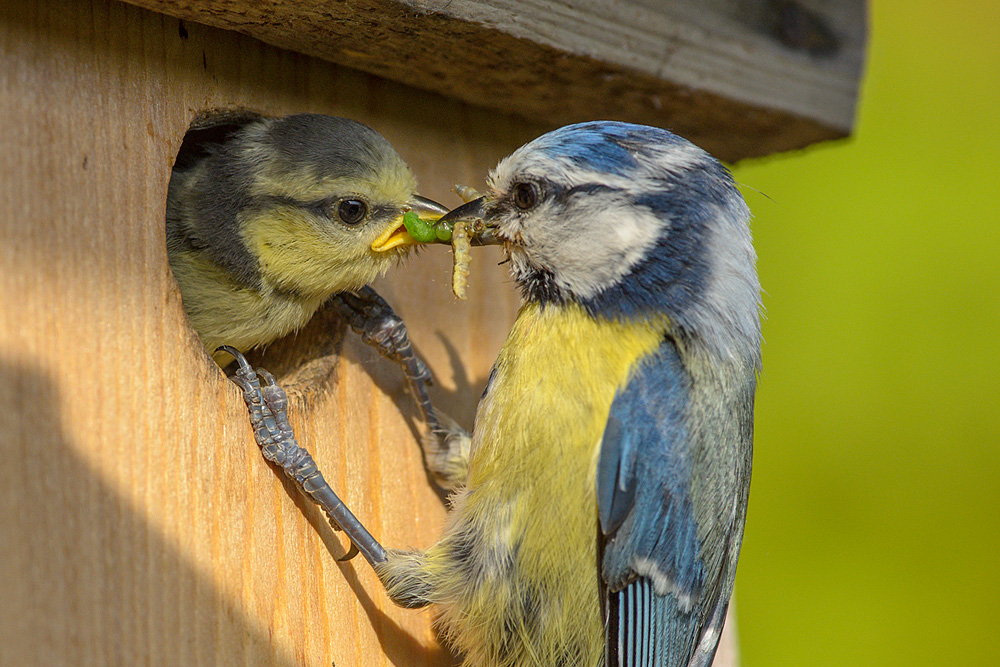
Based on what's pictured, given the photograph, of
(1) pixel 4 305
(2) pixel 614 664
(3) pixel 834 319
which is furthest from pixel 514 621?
(3) pixel 834 319

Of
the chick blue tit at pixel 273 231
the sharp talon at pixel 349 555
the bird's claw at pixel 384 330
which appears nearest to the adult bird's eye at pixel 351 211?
the chick blue tit at pixel 273 231

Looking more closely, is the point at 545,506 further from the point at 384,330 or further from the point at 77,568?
the point at 77,568

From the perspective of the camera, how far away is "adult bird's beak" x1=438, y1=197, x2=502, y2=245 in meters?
1.61

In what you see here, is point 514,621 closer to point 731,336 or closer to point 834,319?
point 731,336

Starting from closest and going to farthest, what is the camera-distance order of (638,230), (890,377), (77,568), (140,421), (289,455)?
(77,568) → (140,421) → (289,455) → (638,230) → (890,377)

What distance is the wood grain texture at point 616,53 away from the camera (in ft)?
4.71

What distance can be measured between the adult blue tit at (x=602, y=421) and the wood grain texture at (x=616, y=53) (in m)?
0.20

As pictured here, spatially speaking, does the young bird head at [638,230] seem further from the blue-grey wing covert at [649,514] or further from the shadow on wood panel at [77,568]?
the shadow on wood panel at [77,568]

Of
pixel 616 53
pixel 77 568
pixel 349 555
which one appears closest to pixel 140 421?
pixel 77 568

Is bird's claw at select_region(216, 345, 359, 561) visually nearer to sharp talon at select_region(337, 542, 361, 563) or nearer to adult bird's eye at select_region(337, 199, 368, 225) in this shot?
sharp talon at select_region(337, 542, 361, 563)

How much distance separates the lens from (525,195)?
1.60 meters

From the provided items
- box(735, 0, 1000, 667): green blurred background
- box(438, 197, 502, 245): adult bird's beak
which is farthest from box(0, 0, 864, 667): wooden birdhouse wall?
box(735, 0, 1000, 667): green blurred background

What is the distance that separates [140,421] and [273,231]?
1.78ft

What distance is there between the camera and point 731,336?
5.11 ft
